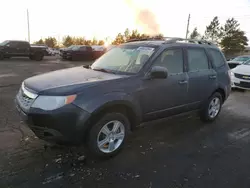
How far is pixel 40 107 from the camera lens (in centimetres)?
299

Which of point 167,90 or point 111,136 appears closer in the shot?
point 111,136

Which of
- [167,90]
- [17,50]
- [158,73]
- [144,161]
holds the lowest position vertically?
[144,161]

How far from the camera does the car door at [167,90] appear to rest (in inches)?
149

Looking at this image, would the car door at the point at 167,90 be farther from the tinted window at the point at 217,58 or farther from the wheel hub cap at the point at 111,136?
the tinted window at the point at 217,58

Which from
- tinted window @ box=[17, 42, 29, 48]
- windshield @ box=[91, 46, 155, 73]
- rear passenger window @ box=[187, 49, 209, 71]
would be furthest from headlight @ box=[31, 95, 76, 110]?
tinted window @ box=[17, 42, 29, 48]

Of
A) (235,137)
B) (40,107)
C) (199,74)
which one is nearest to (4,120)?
(40,107)

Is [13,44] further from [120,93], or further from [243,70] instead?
[120,93]

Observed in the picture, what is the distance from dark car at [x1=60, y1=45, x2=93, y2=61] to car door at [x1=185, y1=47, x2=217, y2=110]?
67.4 feet

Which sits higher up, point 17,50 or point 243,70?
point 243,70

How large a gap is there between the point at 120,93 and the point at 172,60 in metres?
1.40

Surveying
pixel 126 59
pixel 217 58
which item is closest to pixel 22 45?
pixel 126 59

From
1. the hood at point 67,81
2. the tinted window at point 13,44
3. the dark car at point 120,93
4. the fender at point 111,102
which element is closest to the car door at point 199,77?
the dark car at point 120,93

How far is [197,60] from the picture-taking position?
15.6ft

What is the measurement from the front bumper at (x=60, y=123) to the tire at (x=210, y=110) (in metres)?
3.01
